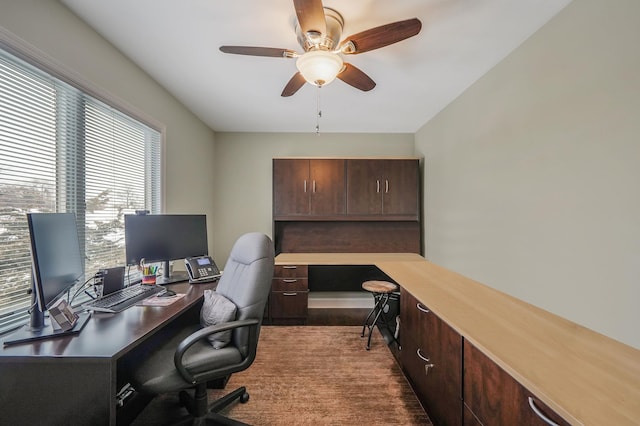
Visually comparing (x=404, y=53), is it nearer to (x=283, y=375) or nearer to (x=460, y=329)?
(x=460, y=329)

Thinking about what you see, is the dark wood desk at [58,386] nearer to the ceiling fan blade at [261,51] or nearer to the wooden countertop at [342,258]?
the ceiling fan blade at [261,51]

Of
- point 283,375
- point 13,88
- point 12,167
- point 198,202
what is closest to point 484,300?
point 283,375

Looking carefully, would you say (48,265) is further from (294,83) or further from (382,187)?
(382,187)

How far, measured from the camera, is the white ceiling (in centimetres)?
151

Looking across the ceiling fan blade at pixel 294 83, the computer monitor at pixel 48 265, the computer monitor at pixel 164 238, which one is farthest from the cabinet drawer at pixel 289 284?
the ceiling fan blade at pixel 294 83

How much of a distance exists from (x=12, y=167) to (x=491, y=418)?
247 centimetres

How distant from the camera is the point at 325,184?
3494 mm

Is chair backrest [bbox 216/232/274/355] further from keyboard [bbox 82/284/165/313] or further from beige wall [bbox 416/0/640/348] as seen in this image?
beige wall [bbox 416/0/640/348]

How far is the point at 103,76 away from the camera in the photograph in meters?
1.80

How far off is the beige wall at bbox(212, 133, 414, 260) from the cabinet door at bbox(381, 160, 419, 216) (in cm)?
56

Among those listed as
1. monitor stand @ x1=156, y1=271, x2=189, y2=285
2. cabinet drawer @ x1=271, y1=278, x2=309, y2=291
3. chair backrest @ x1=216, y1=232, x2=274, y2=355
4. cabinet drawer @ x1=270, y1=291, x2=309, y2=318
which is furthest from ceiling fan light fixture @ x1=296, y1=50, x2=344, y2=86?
cabinet drawer @ x1=270, y1=291, x2=309, y2=318

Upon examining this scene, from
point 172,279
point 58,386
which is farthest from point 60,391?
point 172,279

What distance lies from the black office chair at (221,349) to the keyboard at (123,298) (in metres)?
0.34

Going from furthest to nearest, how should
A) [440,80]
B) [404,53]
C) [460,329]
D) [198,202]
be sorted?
[198,202] < [440,80] < [404,53] < [460,329]
